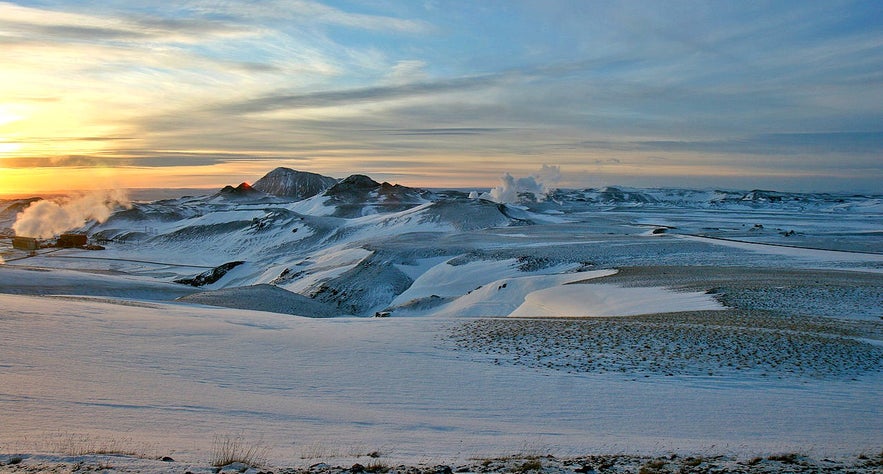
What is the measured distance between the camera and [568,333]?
19375 mm

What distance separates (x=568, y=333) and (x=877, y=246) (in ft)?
215

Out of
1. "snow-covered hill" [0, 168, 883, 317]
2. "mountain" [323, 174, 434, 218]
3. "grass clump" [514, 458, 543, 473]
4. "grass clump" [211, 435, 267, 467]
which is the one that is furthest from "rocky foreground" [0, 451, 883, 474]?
"mountain" [323, 174, 434, 218]

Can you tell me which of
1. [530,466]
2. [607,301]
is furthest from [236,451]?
[607,301]

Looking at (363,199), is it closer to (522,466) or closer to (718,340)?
(718,340)

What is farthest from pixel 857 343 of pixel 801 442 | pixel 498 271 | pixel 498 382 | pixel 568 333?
pixel 498 271

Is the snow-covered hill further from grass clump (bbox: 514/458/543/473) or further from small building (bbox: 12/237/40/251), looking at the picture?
grass clump (bbox: 514/458/543/473)

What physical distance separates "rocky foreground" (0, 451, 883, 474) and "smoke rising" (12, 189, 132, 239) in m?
144

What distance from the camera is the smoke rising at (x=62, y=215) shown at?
136 m

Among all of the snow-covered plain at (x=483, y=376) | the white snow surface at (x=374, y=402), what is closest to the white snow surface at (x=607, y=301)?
the snow-covered plain at (x=483, y=376)

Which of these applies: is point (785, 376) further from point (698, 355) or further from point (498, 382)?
point (498, 382)

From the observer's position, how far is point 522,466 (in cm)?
832

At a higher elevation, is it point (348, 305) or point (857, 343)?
point (857, 343)

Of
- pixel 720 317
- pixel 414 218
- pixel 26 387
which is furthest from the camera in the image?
pixel 414 218

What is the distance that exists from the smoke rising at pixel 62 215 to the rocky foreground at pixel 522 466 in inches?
5682
